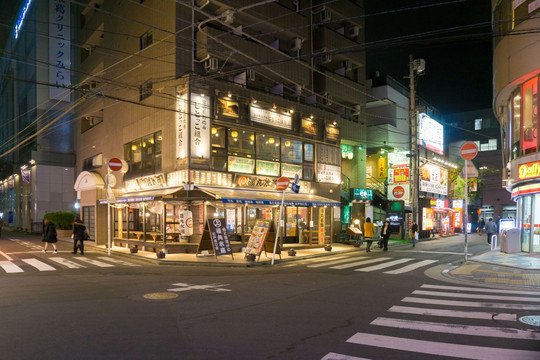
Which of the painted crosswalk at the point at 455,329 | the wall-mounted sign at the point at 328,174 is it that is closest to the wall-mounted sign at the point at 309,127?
the wall-mounted sign at the point at 328,174

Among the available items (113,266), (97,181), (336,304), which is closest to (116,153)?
(97,181)

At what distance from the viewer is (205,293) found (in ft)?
31.3

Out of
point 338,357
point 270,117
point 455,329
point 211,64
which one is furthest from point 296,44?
point 338,357

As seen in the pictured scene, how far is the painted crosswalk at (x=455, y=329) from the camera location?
547 cm

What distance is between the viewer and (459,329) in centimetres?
657

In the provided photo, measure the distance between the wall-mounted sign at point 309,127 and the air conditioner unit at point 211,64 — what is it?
7.03 meters

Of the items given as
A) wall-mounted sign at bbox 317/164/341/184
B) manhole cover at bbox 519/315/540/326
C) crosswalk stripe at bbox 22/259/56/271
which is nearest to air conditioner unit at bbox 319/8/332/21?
wall-mounted sign at bbox 317/164/341/184

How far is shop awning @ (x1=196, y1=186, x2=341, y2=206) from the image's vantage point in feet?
60.7

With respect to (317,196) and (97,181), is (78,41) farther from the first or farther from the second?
(317,196)

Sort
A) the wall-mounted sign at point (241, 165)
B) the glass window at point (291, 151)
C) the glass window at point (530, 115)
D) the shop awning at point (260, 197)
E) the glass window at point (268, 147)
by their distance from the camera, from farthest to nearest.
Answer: the glass window at point (291, 151)
the glass window at point (268, 147)
the wall-mounted sign at point (241, 165)
the shop awning at point (260, 197)
the glass window at point (530, 115)

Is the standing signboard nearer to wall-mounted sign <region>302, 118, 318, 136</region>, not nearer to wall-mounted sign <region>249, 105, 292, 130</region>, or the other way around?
wall-mounted sign <region>249, 105, 292, 130</region>

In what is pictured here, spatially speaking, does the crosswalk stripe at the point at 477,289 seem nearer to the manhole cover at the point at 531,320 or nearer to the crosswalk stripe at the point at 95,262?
the manhole cover at the point at 531,320

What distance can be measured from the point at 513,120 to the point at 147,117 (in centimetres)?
1952

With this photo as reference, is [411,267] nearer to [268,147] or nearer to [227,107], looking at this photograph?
[268,147]
